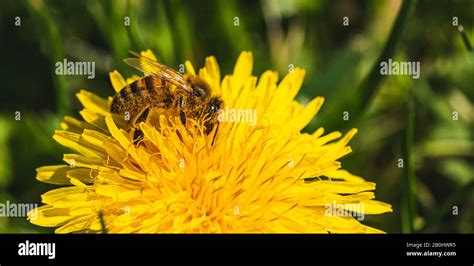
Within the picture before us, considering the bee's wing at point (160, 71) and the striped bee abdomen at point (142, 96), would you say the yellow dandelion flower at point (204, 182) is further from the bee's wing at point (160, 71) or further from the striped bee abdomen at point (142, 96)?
the bee's wing at point (160, 71)

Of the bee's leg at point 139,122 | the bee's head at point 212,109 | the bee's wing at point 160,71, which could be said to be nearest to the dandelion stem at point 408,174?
the bee's head at point 212,109

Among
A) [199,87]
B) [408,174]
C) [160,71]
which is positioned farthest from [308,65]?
[160,71]

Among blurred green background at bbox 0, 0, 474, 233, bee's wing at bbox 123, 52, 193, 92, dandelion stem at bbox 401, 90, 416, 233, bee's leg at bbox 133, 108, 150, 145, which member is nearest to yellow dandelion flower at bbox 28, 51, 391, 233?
bee's leg at bbox 133, 108, 150, 145

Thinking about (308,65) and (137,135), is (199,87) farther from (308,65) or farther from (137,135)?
(308,65)
